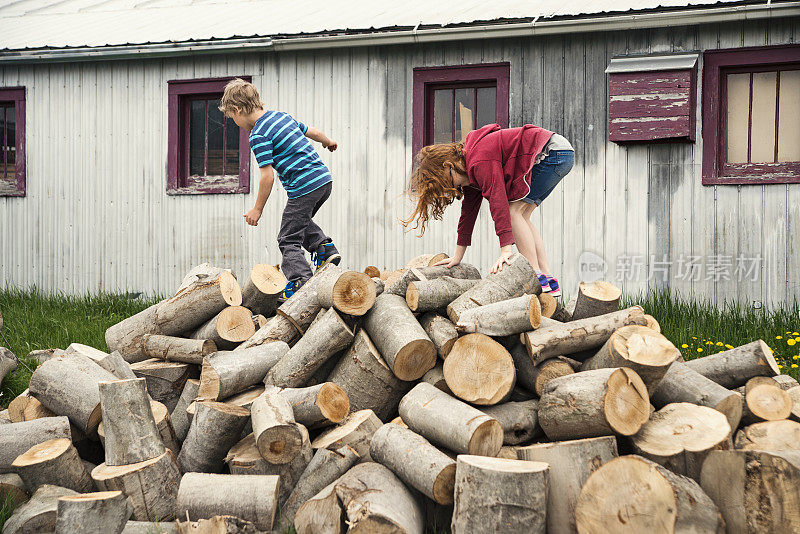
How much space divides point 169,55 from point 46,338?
4.08 meters

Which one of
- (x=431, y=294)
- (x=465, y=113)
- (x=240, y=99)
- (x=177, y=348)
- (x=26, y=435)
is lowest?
(x=26, y=435)

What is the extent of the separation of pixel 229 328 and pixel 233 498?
1549mm

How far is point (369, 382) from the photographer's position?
366cm

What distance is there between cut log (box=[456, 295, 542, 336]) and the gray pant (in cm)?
213

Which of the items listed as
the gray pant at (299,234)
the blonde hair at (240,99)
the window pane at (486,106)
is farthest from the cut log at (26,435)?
the window pane at (486,106)

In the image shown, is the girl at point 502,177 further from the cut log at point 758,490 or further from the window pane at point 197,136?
the window pane at point 197,136

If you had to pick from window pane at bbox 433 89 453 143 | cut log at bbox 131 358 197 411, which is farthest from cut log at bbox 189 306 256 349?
window pane at bbox 433 89 453 143

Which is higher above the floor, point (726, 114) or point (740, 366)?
point (726, 114)

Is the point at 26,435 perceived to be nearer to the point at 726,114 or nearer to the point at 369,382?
the point at 369,382

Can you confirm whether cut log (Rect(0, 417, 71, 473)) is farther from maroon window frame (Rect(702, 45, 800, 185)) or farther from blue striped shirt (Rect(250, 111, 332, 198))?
maroon window frame (Rect(702, 45, 800, 185))

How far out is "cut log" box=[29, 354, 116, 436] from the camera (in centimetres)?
372

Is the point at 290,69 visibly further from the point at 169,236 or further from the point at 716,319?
the point at 716,319

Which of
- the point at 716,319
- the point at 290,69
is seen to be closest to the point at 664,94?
the point at 716,319

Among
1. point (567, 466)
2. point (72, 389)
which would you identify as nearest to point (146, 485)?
point (72, 389)
